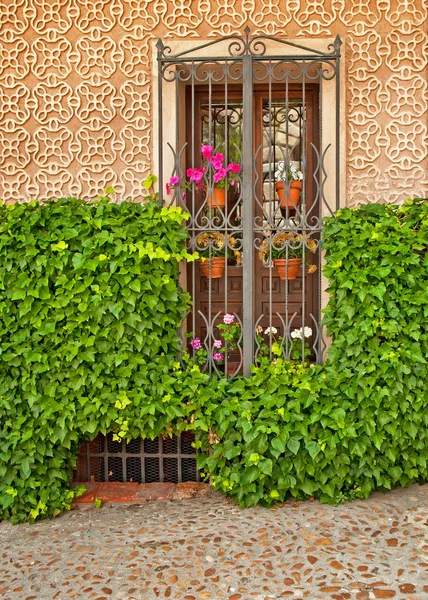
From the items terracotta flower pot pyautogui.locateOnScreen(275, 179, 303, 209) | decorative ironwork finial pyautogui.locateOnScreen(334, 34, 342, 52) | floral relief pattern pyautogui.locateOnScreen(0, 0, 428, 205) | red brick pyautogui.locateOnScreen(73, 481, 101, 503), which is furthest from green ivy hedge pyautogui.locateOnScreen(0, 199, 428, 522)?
decorative ironwork finial pyautogui.locateOnScreen(334, 34, 342, 52)

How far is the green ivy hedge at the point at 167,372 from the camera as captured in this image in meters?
3.19

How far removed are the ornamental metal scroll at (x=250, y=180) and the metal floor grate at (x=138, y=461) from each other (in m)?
0.60

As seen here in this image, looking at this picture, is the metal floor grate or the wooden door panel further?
the wooden door panel

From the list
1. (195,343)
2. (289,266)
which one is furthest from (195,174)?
(195,343)

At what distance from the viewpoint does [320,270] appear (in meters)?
3.69

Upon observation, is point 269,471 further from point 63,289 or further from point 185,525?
point 63,289

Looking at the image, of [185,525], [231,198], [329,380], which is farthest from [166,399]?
[231,198]

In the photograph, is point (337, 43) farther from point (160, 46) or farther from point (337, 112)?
point (160, 46)

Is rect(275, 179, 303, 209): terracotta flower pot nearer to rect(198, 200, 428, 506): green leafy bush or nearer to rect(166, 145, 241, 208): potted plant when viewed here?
rect(166, 145, 241, 208): potted plant

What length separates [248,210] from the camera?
11.5 ft

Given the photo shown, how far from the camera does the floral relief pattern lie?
3629 mm

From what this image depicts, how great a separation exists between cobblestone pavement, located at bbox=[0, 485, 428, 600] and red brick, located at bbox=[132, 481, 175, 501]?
3.8 inches

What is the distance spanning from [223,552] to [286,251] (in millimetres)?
1810

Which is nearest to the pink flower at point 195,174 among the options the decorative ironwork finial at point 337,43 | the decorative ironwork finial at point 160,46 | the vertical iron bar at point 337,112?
the decorative ironwork finial at point 160,46
